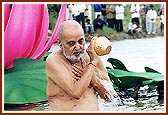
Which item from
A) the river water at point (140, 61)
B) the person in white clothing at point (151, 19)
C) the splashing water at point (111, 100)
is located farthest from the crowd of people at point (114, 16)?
the splashing water at point (111, 100)

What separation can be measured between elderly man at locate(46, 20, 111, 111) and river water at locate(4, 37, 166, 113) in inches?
4.1

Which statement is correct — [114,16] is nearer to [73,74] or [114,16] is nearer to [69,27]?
[69,27]

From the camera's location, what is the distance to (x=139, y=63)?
227 inches

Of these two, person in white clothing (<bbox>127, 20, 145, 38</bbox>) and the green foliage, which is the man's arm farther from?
person in white clothing (<bbox>127, 20, 145, 38</bbox>)

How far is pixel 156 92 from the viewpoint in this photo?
19.0 feet

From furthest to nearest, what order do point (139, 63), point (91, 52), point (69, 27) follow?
point (139, 63) < point (91, 52) < point (69, 27)

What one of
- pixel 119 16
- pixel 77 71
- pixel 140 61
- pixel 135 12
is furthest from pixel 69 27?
pixel 140 61

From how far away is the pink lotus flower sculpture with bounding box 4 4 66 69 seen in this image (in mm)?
5711

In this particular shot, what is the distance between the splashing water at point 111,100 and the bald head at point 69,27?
0.59 m

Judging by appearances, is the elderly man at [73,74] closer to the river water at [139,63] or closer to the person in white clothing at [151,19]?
the river water at [139,63]

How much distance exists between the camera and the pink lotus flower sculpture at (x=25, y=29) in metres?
5.71

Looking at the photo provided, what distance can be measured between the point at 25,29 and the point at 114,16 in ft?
2.92

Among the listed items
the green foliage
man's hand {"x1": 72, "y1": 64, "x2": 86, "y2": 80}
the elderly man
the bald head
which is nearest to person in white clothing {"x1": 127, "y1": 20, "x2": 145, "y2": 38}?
the elderly man

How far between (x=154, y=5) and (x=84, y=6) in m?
0.69
